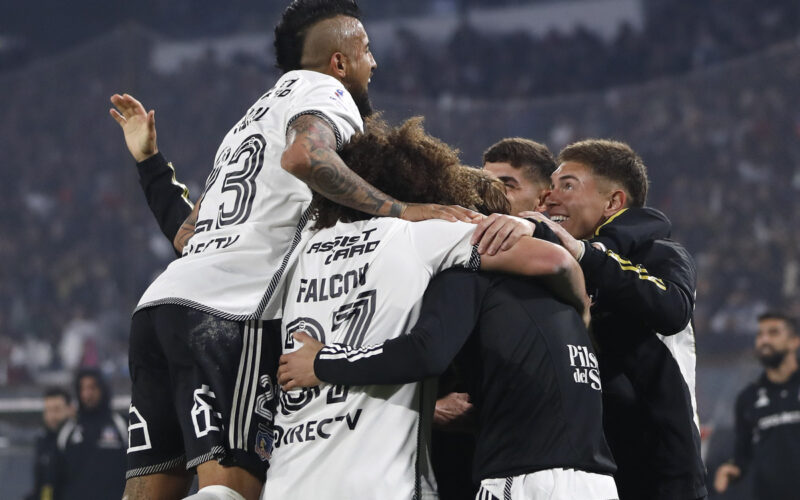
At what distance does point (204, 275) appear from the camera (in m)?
2.94

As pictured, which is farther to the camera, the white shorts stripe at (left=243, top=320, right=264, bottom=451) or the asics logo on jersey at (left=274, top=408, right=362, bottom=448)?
the white shorts stripe at (left=243, top=320, right=264, bottom=451)

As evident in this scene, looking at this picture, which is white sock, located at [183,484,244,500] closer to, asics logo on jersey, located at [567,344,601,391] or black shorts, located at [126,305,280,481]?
black shorts, located at [126,305,280,481]

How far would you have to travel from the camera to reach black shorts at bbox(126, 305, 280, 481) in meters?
2.81

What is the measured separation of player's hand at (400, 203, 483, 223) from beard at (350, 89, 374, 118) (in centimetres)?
87

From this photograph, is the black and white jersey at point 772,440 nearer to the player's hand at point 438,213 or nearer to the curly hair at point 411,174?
the curly hair at point 411,174

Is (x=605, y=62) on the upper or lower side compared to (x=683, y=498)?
upper

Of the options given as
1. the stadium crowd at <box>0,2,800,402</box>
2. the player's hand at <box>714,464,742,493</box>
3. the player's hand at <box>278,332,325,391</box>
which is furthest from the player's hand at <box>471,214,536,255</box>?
the stadium crowd at <box>0,2,800,402</box>

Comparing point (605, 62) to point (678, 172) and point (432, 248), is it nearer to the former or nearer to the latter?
point (678, 172)

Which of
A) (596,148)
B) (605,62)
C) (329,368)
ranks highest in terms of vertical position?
(605,62)

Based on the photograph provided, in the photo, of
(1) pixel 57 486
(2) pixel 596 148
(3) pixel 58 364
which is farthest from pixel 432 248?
(3) pixel 58 364

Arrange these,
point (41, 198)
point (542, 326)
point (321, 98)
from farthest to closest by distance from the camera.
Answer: point (41, 198), point (321, 98), point (542, 326)

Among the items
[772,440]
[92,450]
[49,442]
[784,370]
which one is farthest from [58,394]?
[784,370]

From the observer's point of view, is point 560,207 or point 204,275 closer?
point 204,275

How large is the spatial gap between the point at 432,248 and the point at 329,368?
0.43m
